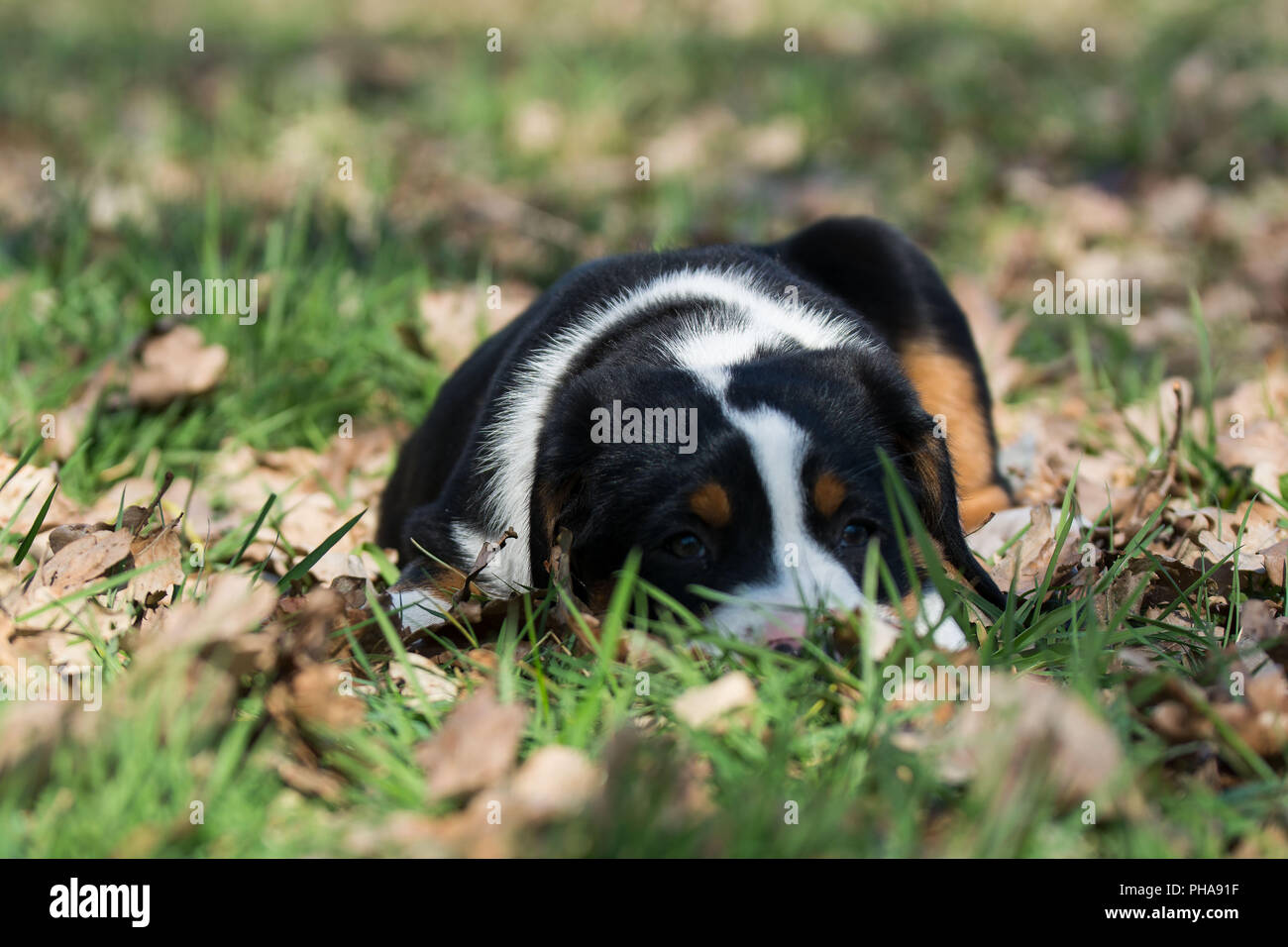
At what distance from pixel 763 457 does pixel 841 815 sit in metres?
1.04

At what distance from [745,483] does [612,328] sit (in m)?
0.97

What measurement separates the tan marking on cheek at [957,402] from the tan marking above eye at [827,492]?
1.52 m

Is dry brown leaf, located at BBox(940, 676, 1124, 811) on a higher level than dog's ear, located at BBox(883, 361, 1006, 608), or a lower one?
lower

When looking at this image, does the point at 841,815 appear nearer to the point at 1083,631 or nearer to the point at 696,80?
the point at 1083,631

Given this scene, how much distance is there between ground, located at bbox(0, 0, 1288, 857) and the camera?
229 centimetres

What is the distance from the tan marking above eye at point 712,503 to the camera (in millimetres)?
2996

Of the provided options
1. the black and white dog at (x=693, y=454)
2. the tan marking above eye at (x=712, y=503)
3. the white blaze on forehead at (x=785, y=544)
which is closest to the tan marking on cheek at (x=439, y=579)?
the black and white dog at (x=693, y=454)

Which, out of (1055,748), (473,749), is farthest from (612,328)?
(1055,748)

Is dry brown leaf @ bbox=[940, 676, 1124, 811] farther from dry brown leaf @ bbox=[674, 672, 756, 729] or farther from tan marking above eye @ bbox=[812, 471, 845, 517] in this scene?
tan marking above eye @ bbox=[812, 471, 845, 517]

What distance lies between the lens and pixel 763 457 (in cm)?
303

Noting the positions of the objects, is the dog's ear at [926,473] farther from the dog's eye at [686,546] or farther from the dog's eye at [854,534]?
the dog's eye at [686,546]

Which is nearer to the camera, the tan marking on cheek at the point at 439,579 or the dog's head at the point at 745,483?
the dog's head at the point at 745,483

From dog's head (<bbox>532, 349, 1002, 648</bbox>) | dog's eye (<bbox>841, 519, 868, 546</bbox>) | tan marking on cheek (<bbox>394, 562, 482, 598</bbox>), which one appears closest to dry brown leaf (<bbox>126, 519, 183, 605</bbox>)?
tan marking on cheek (<bbox>394, 562, 482, 598</bbox>)

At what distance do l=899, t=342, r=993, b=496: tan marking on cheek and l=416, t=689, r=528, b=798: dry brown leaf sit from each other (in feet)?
8.11
